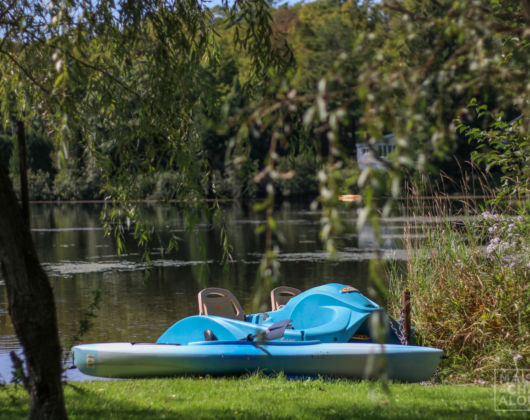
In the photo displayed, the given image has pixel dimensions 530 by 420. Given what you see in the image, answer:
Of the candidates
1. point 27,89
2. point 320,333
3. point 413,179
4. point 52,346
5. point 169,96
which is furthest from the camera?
point 413,179

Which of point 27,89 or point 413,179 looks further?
point 413,179

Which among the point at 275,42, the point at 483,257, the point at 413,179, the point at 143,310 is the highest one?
the point at 275,42

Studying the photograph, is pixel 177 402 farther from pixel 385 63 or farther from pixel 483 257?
pixel 483 257

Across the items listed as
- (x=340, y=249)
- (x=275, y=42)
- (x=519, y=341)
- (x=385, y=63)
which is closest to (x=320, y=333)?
(x=519, y=341)

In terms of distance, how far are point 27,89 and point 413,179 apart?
4534mm

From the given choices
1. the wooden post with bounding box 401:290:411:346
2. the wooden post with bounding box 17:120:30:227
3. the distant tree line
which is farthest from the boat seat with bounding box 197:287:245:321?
the wooden post with bounding box 17:120:30:227

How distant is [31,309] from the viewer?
3729mm

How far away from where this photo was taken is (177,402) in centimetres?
555

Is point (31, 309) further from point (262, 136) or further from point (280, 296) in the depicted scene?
point (262, 136)

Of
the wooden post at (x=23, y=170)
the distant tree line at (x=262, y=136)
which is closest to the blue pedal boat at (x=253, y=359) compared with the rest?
the distant tree line at (x=262, y=136)

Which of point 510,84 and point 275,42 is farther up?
point 275,42
